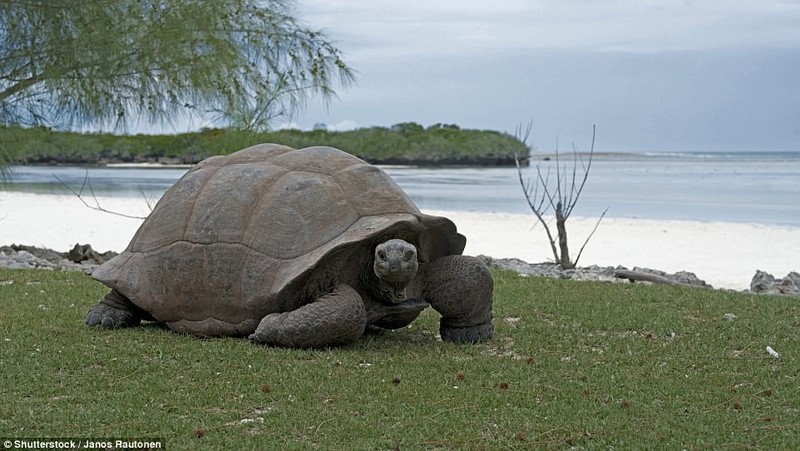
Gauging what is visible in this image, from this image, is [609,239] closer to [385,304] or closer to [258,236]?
[385,304]

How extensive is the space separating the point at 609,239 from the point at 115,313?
12.5m

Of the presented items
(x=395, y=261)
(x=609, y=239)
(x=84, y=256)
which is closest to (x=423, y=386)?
(x=395, y=261)

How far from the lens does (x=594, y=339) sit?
6469 millimetres

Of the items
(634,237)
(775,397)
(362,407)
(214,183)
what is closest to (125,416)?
(362,407)

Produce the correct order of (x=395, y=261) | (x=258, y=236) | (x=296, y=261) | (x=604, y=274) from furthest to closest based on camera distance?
(x=604, y=274), (x=258, y=236), (x=296, y=261), (x=395, y=261)

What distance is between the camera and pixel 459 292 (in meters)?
6.07

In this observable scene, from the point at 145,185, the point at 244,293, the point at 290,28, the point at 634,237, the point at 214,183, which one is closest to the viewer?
the point at 244,293

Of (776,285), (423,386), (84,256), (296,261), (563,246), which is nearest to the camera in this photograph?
(423,386)

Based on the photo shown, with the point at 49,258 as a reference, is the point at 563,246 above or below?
above

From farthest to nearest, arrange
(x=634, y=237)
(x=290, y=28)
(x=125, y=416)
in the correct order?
(x=634, y=237)
(x=290, y=28)
(x=125, y=416)

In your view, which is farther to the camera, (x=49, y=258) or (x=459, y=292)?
(x=49, y=258)

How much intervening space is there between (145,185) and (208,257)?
26623 millimetres

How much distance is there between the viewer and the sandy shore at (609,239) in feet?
46.4

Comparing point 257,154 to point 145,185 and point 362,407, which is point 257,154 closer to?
point 362,407
